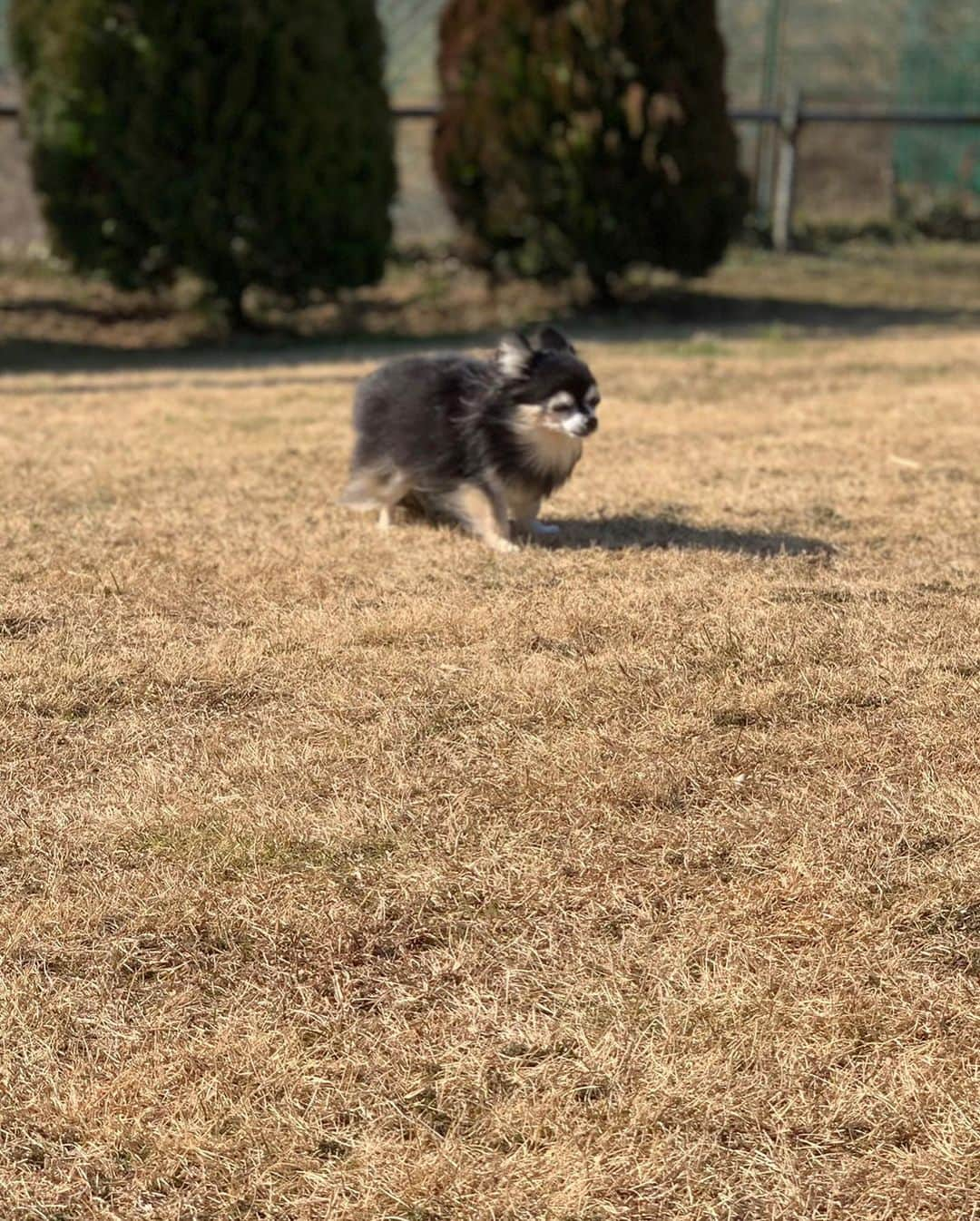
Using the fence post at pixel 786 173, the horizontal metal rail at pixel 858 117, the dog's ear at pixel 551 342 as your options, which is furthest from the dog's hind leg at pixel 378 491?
the fence post at pixel 786 173

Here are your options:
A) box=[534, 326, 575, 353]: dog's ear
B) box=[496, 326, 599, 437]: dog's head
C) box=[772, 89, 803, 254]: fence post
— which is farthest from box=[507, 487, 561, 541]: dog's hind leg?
box=[772, 89, 803, 254]: fence post

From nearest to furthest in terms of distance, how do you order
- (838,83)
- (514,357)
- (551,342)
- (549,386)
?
1. (549,386)
2. (514,357)
3. (551,342)
4. (838,83)

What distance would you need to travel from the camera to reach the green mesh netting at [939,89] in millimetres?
20547

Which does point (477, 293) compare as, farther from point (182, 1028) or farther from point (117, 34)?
point (182, 1028)

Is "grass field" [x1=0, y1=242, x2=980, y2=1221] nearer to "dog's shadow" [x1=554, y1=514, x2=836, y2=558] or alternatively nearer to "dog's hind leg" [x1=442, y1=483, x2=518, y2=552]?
"dog's shadow" [x1=554, y1=514, x2=836, y2=558]

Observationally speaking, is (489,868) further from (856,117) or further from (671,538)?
(856,117)

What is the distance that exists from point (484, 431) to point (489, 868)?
2954 mm

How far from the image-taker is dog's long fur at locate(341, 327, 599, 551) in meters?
5.82

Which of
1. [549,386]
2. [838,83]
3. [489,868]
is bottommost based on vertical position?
[489,868]

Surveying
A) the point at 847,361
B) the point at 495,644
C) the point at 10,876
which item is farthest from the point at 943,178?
the point at 10,876

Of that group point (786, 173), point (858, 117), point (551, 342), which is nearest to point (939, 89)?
point (858, 117)

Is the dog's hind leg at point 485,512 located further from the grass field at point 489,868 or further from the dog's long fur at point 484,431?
the grass field at point 489,868

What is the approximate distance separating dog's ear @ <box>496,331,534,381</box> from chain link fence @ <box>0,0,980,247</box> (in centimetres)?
1379

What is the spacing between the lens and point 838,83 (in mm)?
21422
